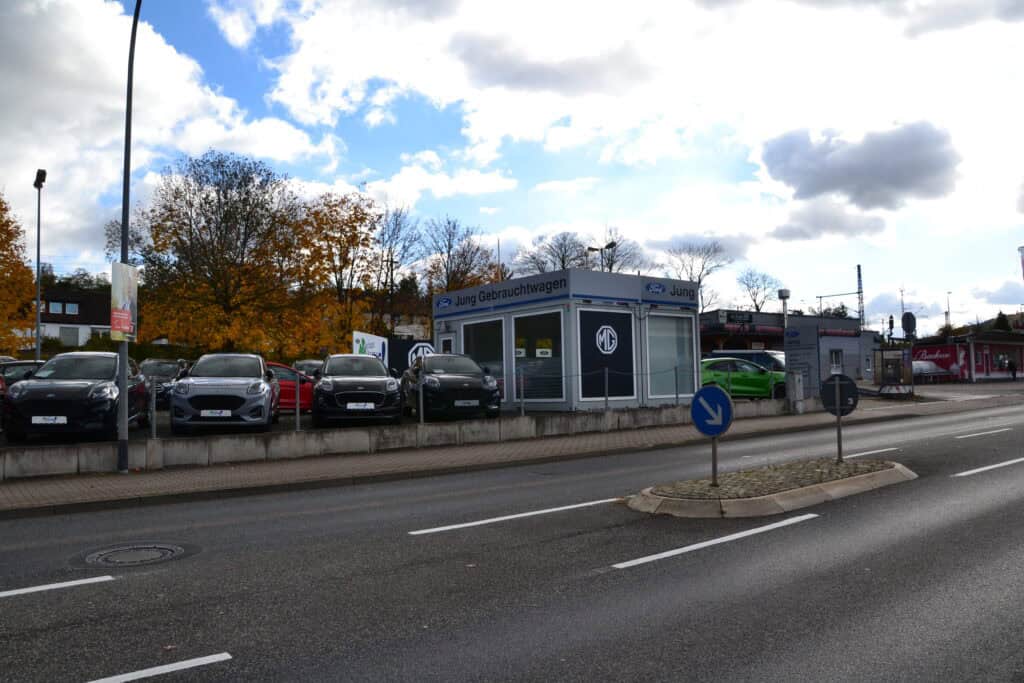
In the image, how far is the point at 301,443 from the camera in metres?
15.3

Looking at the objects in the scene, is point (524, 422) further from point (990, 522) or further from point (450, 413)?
point (990, 522)

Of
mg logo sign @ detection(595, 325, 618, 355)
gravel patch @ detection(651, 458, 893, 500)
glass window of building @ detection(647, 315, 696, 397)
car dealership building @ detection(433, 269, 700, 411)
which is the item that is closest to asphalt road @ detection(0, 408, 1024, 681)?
gravel patch @ detection(651, 458, 893, 500)

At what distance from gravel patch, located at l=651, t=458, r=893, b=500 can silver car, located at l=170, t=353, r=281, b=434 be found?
8535 mm

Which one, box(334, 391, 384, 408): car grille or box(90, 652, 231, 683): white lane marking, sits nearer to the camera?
box(90, 652, 231, 683): white lane marking

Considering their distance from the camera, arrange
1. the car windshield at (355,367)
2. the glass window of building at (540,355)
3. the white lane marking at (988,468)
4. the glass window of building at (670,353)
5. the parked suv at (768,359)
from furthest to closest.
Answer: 1. the parked suv at (768,359)
2. the glass window of building at (670,353)
3. the glass window of building at (540,355)
4. the car windshield at (355,367)
5. the white lane marking at (988,468)

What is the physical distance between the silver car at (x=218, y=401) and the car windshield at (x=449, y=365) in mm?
3969

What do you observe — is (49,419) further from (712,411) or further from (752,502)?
(752,502)

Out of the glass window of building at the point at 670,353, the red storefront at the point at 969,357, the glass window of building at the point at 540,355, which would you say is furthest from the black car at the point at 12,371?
the red storefront at the point at 969,357

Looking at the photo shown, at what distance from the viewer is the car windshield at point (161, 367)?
22272 millimetres

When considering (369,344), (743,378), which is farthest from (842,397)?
(743,378)

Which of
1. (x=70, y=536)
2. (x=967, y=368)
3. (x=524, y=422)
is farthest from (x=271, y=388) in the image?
(x=967, y=368)

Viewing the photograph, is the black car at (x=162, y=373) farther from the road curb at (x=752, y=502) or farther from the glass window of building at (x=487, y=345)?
the road curb at (x=752, y=502)

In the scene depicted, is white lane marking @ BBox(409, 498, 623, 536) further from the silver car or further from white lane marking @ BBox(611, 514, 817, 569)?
the silver car

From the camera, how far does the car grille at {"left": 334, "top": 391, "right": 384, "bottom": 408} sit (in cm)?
1659
